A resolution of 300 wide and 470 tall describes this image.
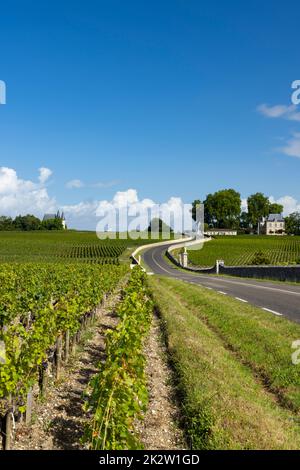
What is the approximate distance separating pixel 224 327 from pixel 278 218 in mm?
184446

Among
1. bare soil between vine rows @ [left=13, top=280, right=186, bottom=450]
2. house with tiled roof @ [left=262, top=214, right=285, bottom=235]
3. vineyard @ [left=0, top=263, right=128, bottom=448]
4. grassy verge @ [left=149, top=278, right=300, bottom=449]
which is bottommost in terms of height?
bare soil between vine rows @ [left=13, top=280, right=186, bottom=450]

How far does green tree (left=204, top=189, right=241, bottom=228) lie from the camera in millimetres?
179000

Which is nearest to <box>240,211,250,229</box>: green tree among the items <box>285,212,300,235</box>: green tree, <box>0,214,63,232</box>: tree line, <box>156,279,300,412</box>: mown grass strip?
<box>285,212,300,235</box>: green tree

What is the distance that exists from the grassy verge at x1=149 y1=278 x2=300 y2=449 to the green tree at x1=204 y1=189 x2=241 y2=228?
168 m

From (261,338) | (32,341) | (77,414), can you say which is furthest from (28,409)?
(261,338)

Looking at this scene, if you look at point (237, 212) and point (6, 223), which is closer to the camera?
point (237, 212)

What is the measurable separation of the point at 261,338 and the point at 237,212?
6845 inches

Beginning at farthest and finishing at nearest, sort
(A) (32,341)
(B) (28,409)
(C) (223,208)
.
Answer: (C) (223,208) < (A) (32,341) < (B) (28,409)

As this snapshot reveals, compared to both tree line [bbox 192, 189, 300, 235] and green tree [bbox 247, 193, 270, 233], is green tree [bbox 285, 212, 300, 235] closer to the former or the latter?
tree line [bbox 192, 189, 300, 235]

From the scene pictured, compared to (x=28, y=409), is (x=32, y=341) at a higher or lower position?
higher

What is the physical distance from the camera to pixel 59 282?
853 inches

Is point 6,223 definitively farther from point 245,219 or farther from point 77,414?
point 77,414

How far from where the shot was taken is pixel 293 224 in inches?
7047
